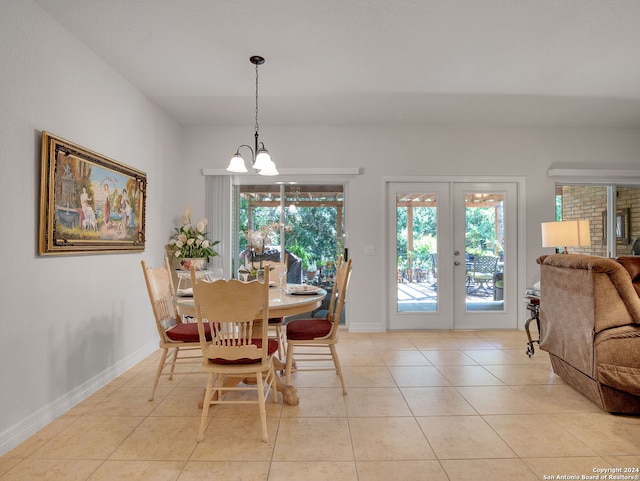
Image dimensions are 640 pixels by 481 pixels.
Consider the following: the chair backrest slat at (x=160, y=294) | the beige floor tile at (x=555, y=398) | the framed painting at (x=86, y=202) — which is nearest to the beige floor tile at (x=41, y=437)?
the chair backrest slat at (x=160, y=294)

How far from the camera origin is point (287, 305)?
7.62 ft

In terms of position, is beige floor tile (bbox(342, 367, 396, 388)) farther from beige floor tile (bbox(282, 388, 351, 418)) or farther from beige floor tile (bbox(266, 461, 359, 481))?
beige floor tile (bbox(266, 461, 359, 481))

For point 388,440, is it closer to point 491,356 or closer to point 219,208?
point 491,356

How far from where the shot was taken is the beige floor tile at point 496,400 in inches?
95.7

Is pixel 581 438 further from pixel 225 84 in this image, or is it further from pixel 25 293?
pixel 225 84

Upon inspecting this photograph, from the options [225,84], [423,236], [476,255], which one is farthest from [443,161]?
[225,84]

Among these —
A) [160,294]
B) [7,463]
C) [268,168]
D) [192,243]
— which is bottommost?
[7,463]

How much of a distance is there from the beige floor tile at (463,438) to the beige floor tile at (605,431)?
474mm

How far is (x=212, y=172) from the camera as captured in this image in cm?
455

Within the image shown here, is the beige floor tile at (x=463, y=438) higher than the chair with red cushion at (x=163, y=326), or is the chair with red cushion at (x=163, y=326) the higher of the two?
the chair with red cushion at (x=163, y=326)

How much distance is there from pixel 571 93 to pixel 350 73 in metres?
2.26

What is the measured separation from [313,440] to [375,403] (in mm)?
632

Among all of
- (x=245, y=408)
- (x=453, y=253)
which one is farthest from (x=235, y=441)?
(x=453, y=253)

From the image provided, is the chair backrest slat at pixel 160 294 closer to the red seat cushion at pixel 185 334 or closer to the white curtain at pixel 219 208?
the red seat cushion at pixel 185 334
